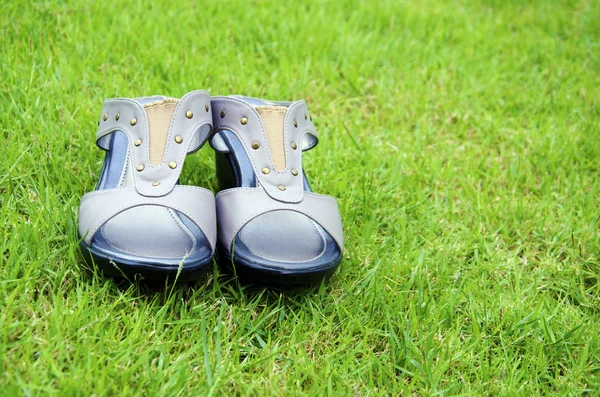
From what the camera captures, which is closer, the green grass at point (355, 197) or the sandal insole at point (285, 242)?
the green grass at point (355, 197)

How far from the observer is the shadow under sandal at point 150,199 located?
1.88 m

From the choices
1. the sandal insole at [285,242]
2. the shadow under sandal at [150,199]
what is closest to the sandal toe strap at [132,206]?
the shadow under sandal at [150,199]

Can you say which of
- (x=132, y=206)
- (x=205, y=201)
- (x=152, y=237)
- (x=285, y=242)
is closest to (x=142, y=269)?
(x=152, y=237)

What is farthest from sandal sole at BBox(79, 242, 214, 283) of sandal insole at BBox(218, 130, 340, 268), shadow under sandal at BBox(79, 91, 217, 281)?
sandal insole at BBox(218, 130, 340, 268)

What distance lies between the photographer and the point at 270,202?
6.89 ft

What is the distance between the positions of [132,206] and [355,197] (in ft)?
3.52

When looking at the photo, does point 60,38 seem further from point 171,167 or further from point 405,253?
point 405,253

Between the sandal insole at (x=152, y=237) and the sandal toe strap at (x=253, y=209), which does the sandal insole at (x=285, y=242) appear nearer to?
the sandal toe strap at (x=253, y=209)

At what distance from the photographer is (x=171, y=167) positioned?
209cm

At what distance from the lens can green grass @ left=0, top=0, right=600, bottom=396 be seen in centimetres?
188

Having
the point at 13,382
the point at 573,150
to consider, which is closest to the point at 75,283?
the point at 13,382

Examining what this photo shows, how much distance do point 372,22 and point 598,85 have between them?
1.42 metres

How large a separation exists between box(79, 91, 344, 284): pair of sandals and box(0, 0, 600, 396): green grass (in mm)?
150

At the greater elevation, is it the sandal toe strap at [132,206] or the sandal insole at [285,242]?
the sandal toe strap at [132,206]
